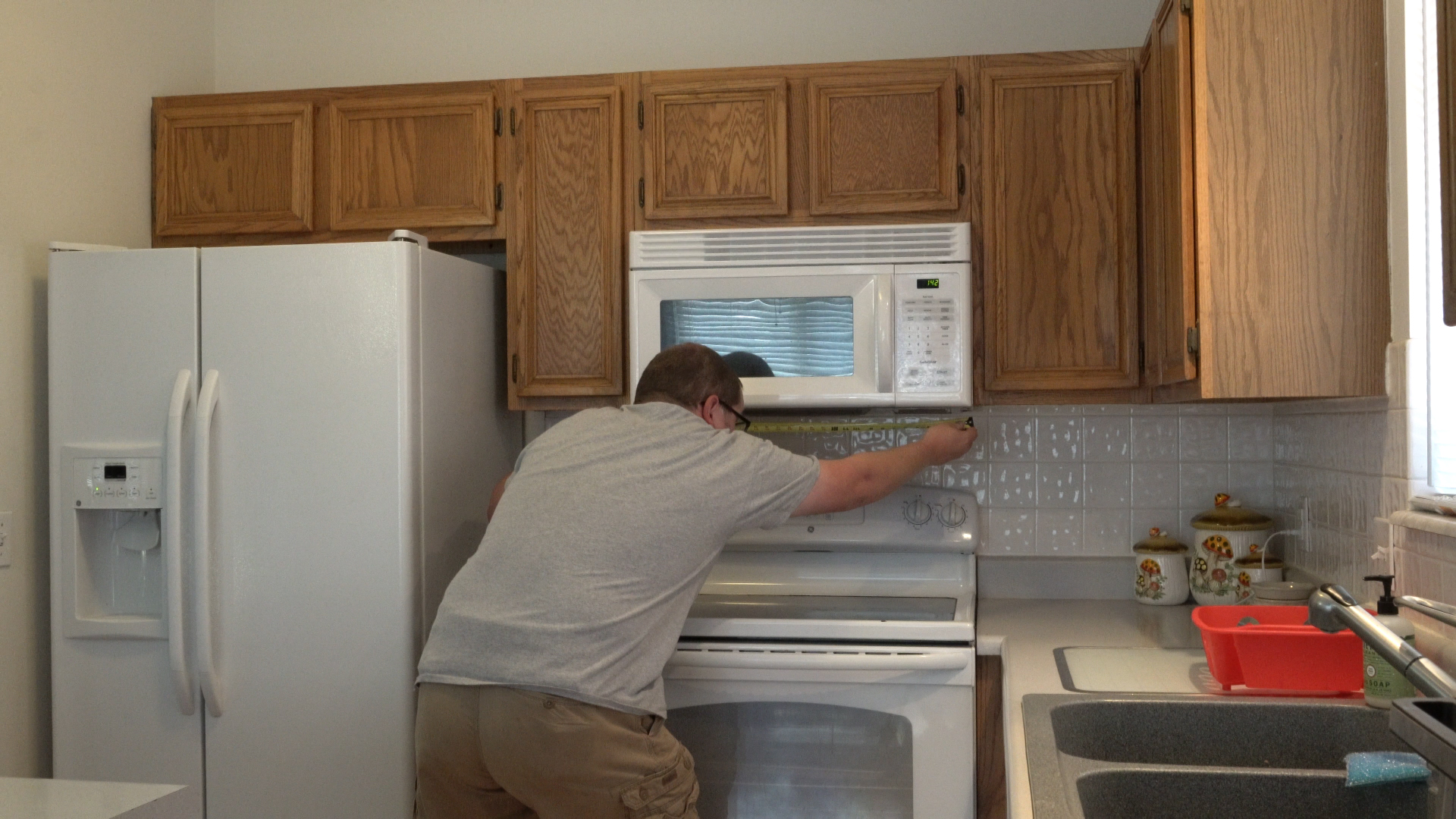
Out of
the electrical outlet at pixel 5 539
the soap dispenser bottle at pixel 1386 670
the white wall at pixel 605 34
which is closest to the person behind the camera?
the soap dispenser bottle at pixel 1386 670

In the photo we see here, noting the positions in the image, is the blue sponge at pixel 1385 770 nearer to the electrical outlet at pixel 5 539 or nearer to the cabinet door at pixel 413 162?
the cabinet door at pixel 413 162

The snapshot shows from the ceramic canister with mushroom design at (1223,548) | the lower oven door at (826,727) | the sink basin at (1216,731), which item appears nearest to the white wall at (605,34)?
the ceramic canister with mushroom design at (1223,548)

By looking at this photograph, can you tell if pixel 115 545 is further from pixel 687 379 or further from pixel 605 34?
pixel 605 34

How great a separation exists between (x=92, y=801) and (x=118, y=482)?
1.33 m

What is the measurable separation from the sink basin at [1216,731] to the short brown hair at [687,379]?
2.74 feet

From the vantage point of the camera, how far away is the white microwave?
2.41 metres

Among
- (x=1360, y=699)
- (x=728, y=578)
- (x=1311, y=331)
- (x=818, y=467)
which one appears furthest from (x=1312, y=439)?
(x=728, y=578)

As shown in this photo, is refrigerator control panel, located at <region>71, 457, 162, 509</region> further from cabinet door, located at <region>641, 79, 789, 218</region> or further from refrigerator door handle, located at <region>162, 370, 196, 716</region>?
cabinet door, located at <region>641, 79, 789, 218</region>

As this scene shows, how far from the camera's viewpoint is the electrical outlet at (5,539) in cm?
233

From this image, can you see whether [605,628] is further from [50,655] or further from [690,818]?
[50,655]

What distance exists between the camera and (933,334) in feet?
7.89

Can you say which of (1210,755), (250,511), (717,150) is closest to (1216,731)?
(1210,755)


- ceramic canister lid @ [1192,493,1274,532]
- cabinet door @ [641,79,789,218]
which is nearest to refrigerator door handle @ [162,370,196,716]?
cabinet door @ [641,79,789,218]

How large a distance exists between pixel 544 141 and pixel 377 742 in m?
1.30
